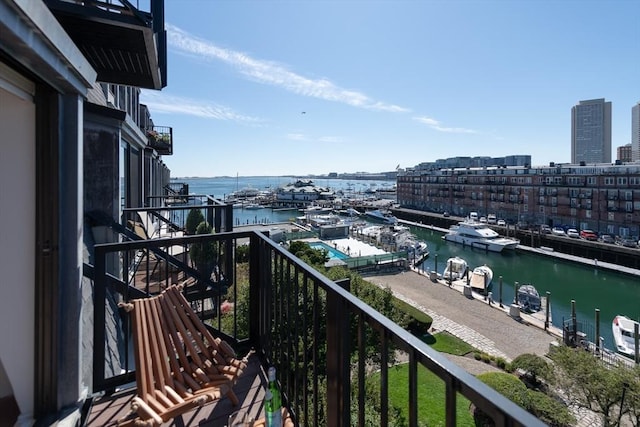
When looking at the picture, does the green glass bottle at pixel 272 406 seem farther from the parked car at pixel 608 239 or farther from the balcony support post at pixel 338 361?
the parked car at pixel 608 239

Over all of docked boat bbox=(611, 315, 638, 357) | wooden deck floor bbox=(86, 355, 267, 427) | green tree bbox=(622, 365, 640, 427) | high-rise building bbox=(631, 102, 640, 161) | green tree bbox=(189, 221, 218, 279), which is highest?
high-rise building bbox=(631, 102, 640, 161)

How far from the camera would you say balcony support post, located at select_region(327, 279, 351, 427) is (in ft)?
5.28

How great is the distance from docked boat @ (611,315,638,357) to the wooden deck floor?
20.4 meters

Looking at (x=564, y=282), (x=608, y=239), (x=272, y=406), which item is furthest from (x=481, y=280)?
(x=272, y=406)

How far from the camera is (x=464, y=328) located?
1733 centimetres

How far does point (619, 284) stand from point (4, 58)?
112ft

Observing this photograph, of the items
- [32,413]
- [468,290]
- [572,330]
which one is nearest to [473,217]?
[468,290]

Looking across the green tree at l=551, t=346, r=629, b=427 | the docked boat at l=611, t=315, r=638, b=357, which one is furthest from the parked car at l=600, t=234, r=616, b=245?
the green tree at l=551, t=346, r=629, b=427

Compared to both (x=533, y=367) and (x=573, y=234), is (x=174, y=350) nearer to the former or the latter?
(x=533, y=367)

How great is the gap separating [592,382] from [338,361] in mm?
12202

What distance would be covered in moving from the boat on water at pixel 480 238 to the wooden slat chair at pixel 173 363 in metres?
38.0

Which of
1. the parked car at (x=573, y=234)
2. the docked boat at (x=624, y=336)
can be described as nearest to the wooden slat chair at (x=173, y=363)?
the docked boat at (x=624, y=336)

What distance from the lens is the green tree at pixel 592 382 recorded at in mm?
9859

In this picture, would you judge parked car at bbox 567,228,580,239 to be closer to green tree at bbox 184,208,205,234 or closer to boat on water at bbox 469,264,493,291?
boat on water at bbox 469,264,493,291
